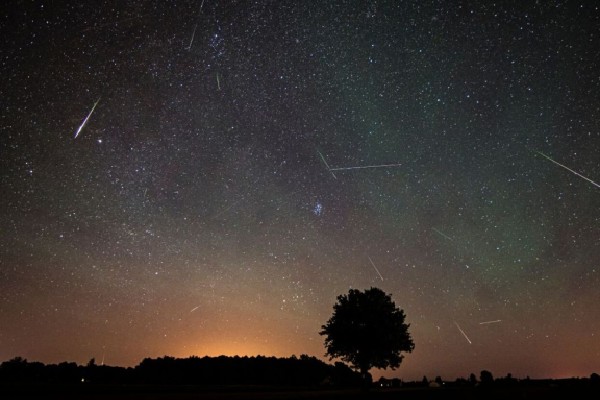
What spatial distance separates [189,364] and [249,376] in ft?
71.4

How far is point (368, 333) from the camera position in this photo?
38.4 meters

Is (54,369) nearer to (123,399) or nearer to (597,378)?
(123,399)

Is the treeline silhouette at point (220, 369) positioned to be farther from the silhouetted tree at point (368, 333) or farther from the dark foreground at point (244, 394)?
the dark foreground at point (244, 394)

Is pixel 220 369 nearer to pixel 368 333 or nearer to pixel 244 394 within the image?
pixel 368 333

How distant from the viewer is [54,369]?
5872 cm

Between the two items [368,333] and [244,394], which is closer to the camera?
[244,394]

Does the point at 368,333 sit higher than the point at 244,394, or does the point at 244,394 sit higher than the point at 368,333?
the point at 368,333

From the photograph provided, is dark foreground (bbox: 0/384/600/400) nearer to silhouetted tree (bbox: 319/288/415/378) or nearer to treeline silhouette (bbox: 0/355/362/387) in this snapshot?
silhouetted tree (bbox: 319/288/415/378)

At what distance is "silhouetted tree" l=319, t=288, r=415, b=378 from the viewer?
38.3m

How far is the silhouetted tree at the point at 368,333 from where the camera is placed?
3834 centimetres

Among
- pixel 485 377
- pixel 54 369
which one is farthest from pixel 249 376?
pixel 485 377

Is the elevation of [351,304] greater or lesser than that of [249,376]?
greater

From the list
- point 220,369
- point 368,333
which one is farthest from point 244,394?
point 220,369

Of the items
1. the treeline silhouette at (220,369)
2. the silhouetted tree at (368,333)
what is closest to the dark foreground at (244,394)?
the silhouetted tree at (368,333)
